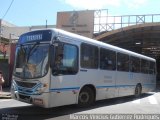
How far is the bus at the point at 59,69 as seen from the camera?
11195mm

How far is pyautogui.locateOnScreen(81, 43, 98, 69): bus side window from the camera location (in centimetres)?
1311

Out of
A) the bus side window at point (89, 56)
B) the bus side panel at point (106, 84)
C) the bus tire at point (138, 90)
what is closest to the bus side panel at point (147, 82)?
the bus tire at point (138, 90)

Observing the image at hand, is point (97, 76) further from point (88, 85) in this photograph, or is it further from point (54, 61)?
point (54, 61)

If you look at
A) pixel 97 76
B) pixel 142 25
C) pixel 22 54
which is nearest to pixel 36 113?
pixel 22 54

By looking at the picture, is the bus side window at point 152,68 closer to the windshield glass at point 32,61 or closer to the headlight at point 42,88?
the windshield glass at point 32,61

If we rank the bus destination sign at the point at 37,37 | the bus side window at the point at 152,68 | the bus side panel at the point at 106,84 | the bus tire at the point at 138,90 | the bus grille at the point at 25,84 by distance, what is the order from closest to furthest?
the bus grille at the point at 25,84
the bus destination sign at the point at 37,37
the bus side panel at the point at 106,84
the bus tire at the point at 138,90
the bus side window at the point at 152,68

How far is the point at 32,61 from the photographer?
1156 cm

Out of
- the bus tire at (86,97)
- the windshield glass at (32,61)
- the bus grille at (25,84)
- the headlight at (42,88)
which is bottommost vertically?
the bus tire at (86,97)

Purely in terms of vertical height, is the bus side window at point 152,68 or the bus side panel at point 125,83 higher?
the bus side window at point 152,68

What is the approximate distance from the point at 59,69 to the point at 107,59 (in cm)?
415

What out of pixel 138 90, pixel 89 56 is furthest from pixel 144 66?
pixel 89 56

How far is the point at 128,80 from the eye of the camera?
59.6ft

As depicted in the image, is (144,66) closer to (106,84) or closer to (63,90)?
(106,84)

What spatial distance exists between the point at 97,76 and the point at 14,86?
3759 millimetres
